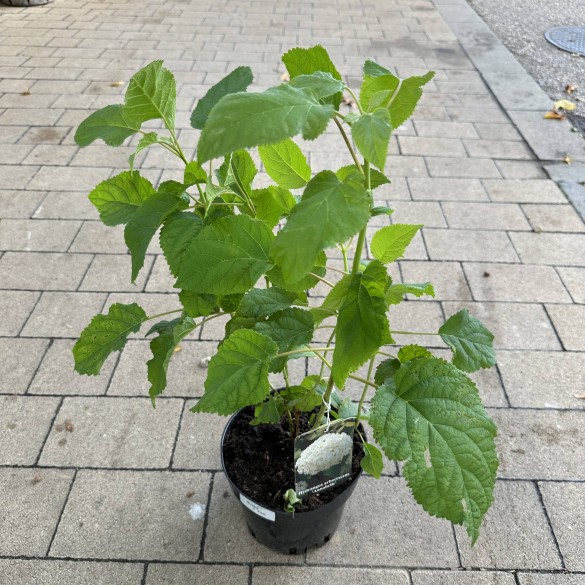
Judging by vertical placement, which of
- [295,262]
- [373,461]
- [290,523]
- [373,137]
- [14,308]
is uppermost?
[373,137]

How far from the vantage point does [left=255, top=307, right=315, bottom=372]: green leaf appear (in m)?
1.14

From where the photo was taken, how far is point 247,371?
1.04 m

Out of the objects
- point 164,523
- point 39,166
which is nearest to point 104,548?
point 164,523

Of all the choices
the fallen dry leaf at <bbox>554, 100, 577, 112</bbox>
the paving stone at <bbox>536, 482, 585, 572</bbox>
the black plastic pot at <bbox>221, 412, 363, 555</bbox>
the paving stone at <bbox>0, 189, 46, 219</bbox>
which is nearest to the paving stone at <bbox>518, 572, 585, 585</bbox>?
the paving stone at <bbox>536, 482, 585, 572</bbox>

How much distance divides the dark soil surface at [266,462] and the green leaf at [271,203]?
2.27 ft

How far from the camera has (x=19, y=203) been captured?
3.18 meters

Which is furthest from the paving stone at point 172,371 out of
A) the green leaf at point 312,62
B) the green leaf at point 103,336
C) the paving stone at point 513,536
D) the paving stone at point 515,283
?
the green leaf at point 312,62

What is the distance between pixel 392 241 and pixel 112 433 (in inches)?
55.9

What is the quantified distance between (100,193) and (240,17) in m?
5.42

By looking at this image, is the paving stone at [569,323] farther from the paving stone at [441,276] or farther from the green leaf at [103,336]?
the green leaf at [103,336]

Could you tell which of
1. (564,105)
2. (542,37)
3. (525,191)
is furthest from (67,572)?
(542,37)

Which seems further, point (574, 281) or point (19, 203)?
point (19, 203)

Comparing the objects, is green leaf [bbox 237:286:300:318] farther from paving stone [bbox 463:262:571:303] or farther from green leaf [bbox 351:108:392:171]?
paving stone [bbox 463:262:571:303]

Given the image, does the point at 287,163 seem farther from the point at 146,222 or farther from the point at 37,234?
the point at 37,234
